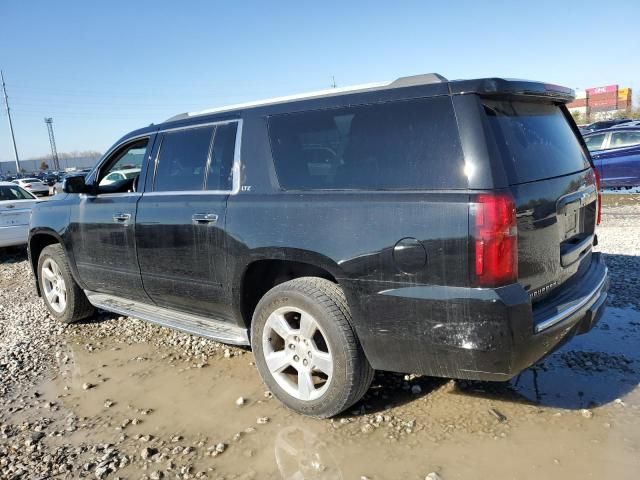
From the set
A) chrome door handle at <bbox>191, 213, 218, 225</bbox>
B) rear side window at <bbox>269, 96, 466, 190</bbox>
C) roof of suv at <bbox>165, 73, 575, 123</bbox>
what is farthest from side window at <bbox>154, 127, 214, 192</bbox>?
rear side window at <bbox>269, 96, 466, 190</bbox>

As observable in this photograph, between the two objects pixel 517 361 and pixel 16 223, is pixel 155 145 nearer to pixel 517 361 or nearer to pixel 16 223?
pixel 517 361

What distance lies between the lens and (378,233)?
2701mm

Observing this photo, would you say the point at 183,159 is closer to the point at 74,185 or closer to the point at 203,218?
the point at 203,218

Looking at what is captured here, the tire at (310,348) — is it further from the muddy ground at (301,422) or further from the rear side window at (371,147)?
the rear side window at (371,147)

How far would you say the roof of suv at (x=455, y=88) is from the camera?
257cm

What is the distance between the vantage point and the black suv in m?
2.51

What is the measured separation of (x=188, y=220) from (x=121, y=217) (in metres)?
0.94

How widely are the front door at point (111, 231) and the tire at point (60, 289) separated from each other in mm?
359

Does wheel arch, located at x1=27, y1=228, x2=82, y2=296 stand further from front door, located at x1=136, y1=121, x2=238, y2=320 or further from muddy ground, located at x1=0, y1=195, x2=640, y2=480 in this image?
front door, located at x1=136, y1=121, x2=238, y2=320

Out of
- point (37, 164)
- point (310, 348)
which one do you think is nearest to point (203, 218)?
point (310, 348)

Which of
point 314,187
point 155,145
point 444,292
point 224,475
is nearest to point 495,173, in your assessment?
point 444,292

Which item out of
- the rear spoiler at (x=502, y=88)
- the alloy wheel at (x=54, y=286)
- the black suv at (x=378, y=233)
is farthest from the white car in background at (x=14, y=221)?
the rear spoiler at (x=502, y=88)

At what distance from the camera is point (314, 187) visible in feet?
10.1

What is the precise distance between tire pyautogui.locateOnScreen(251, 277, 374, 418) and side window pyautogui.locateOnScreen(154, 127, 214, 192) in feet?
3.97
